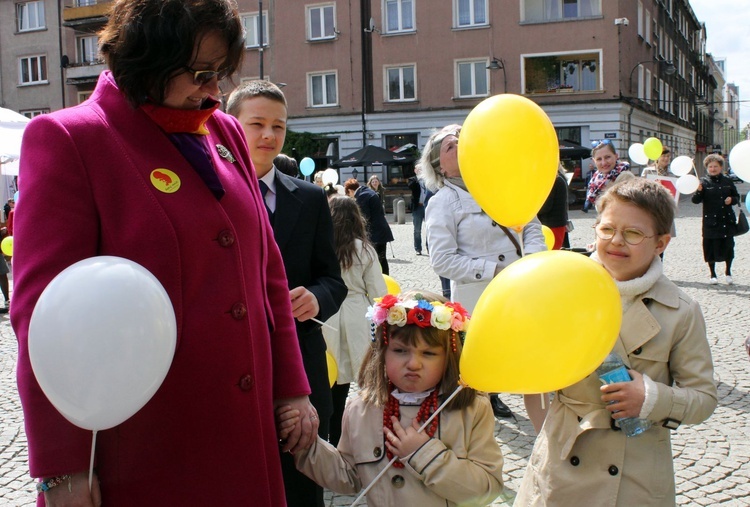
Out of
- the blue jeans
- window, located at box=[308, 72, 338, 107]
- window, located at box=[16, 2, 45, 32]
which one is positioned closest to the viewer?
the blue jeans

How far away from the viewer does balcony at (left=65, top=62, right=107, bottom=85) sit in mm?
35094

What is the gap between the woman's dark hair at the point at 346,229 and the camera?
4.44 meters

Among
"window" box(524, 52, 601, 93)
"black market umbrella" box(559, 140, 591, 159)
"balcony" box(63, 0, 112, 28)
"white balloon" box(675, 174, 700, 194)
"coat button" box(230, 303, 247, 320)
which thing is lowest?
"coat button" box(230, 303, 247, 320)

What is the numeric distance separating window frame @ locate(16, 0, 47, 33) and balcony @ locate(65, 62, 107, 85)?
3.15 meters

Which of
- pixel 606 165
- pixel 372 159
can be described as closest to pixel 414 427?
pixel 606 165

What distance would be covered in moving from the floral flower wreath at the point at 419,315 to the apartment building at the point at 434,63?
25680 millimetres

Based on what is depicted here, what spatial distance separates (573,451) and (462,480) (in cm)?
45

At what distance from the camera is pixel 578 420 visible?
2.55 meters

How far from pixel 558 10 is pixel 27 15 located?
26.3m

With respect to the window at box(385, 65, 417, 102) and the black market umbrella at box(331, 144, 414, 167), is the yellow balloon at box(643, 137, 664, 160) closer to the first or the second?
the black market umbrella at box(331, 144, 414, 167)

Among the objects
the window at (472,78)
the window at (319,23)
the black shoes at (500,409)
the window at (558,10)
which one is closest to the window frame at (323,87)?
the window at (319,23)

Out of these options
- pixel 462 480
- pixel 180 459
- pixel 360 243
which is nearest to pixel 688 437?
pixel 360 243

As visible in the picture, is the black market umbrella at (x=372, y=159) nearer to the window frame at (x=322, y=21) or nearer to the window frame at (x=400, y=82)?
the window frame at (x=400, y=82)

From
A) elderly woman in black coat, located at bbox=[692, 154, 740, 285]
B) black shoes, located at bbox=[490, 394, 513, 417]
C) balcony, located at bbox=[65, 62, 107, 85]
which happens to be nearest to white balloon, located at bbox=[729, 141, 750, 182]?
elderly woman in black coat, located at bbox=[692, 154, 740, 285]
